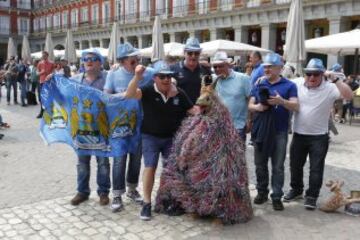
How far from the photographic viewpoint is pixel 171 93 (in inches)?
192

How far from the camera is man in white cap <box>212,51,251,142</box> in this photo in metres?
5.60

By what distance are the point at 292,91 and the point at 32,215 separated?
313 cm

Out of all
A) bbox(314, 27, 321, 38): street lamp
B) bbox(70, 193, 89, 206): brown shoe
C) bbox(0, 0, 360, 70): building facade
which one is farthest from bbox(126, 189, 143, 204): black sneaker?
bbox(314, 27, 321, 38): street lamp

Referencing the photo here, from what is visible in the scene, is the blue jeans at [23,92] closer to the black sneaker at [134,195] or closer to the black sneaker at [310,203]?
the black sneaker at [134,195]

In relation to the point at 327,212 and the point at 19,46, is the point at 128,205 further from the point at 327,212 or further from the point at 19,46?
the point at 19,46

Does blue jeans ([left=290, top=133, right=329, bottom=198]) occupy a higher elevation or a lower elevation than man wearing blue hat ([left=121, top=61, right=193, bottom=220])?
lower

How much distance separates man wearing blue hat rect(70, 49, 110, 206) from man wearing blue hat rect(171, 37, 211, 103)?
91 cm

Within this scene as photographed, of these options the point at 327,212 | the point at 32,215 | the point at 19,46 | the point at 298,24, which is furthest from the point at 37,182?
the point at 19,46

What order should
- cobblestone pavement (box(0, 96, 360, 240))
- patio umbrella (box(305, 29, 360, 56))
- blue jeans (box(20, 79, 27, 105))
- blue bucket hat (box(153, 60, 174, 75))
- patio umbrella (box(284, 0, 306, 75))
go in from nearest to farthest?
cobblestone pavement (box(0, 96, 360, 240)) < blue bucket hat (box(153, 60, 174, 75)) < patio umbrella (box(284, 0, 306, 75)) < patio umbrella (box(305, 29, 360, 56)) < blue jeans (box(20, 79, 27, 105))

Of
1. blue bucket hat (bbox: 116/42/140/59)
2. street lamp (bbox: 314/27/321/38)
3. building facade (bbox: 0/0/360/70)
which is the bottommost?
blue bucket hat (bbox: 116/42/140/59)

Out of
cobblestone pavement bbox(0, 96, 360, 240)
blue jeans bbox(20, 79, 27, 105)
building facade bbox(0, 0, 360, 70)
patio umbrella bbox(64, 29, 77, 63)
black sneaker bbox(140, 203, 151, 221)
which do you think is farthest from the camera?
patio umbrella bbox(64, 29, 77, 63)

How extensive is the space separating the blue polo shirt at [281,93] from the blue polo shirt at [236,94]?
0.39 metres

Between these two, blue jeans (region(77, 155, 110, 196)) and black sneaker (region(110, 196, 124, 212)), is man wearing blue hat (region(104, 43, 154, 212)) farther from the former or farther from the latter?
blue jeans (region(77, 155, 110, 196))

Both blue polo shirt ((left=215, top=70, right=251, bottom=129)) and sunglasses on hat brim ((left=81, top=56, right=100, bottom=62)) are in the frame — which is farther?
blue polo shirt ((left=215, top=70, right=251, bottom=129))
